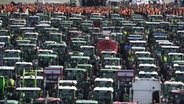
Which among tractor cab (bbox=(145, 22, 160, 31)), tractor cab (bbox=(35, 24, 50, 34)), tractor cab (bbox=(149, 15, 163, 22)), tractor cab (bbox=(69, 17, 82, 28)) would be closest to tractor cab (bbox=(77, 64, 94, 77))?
tractor cab (bbox=(35, 24, 50, 34))

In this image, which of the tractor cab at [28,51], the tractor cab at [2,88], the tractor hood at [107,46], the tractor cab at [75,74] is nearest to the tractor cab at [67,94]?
the tractor cab at [2,88]

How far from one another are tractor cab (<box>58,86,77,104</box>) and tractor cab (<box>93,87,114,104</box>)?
100cm

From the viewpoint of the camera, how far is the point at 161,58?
33.4 m

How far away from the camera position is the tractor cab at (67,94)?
25562 mm

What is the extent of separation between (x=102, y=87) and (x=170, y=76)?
5122 mm

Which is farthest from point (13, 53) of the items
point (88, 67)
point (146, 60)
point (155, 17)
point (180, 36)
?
point (155, 17)

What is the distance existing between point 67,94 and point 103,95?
163 cm

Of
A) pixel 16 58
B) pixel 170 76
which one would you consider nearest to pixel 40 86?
pixel 16 58

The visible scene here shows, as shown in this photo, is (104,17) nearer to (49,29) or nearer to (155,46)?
(49,29)

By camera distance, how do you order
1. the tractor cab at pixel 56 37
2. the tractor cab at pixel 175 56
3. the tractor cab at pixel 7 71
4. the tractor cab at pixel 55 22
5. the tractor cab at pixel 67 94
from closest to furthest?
the tractor cab at pixel 67 94, the tractor cab at pixel 7 71, the tractor cab at pixel 175 56, the tractor cab at pixel 56 37, the tractor cab at pixel 55 22

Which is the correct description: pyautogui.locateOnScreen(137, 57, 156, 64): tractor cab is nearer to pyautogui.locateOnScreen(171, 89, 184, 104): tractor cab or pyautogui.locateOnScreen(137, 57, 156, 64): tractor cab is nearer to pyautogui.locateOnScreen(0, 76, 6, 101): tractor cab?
pyautogui.locateOnScreen(171, 89, 184, 104): tractor cab

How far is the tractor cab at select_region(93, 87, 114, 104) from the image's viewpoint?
25.5 metres

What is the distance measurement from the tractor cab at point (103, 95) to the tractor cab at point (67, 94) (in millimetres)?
995

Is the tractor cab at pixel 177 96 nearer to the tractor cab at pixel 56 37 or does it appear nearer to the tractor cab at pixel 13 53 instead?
the tractor cab at pixel 13 53
